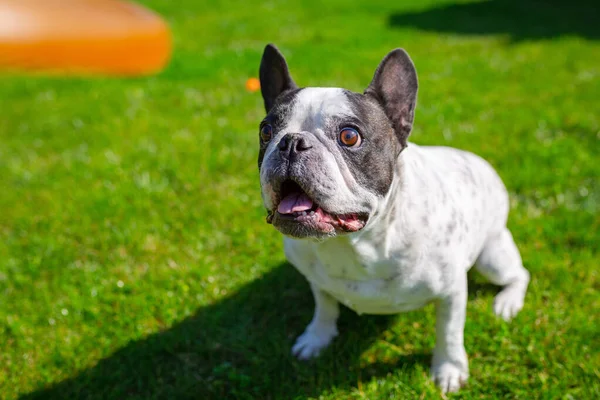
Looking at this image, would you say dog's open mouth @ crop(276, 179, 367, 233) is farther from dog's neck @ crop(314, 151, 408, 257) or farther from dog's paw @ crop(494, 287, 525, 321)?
dog's paw @ crop(494, 287, 525, 321)

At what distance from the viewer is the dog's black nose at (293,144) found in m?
2.30

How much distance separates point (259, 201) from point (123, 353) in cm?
176

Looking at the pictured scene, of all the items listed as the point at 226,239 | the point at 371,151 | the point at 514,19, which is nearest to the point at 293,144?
the point at 371,151

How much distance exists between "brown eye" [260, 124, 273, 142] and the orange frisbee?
20.5ft

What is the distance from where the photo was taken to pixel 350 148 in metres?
2.44

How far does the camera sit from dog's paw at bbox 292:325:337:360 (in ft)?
11.3

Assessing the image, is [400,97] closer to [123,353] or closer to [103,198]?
[123,353]

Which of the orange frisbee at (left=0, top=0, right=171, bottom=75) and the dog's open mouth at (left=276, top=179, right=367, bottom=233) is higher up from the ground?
the dog's open mouth at (left=276, top=179, right=367, bottom=233)

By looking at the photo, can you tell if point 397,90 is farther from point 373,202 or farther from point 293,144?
point 293,144

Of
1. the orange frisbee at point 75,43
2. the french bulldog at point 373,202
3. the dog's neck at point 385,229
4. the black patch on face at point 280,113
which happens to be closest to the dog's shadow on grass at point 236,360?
the french bulldog at point 373,202

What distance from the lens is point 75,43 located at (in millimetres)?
8289

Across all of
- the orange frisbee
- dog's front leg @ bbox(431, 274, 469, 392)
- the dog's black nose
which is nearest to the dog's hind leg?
dog's front leg @ bbox(431, 274, 469, 392)

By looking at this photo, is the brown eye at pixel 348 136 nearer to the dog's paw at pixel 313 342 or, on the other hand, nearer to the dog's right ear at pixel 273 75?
the dog's right ear at pixel 273 75

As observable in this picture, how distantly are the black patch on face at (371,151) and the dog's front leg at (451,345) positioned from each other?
2.70 ft
